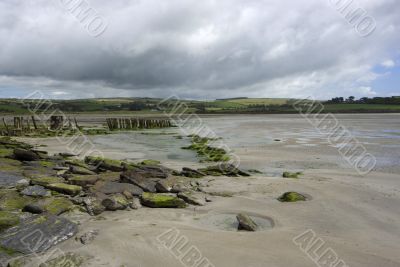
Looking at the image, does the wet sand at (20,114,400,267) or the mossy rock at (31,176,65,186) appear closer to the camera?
the wet sand at (20,114,400,267)

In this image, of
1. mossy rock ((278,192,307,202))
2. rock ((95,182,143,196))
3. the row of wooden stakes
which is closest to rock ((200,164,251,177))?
mossy rock ((278,192,307,202))

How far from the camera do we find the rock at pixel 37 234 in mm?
6396

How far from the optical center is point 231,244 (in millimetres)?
6926

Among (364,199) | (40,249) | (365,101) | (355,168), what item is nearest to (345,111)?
(365,101)

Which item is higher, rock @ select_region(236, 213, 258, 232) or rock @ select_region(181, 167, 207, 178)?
rock @ select_region(236, 213, 258, 232)

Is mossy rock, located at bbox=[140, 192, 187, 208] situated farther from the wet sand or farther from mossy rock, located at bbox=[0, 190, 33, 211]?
mossy rock, located at bbox=[0, 190, 33, 211]

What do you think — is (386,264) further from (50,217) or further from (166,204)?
(50,217)

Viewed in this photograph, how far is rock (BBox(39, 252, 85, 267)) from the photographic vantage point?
5.98 m

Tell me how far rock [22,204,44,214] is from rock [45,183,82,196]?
1853 millimetres

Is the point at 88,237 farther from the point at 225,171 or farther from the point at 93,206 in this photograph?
the point at 225,171

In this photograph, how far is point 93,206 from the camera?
900 cm

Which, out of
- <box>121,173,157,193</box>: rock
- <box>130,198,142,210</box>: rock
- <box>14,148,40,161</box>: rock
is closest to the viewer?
<box>130,198,142,210</box>: rock

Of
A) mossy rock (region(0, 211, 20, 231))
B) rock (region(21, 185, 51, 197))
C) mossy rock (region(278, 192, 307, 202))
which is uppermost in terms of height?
mossy rock (region(278, 192, 307, 202))

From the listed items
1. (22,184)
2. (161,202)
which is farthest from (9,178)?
(161,202)
